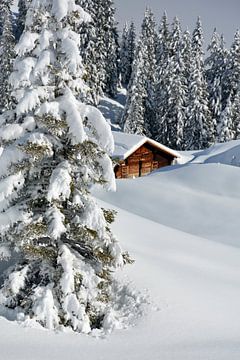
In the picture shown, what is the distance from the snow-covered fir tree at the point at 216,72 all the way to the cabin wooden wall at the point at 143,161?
21.5 meters

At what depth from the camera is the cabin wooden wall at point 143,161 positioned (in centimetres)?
4156

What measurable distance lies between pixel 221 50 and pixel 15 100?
6123 cm

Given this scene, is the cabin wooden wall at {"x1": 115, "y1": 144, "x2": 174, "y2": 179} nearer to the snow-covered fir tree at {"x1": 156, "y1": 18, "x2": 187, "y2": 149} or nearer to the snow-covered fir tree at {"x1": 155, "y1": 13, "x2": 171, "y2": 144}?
the snow-covered fir tree at {"x1": 156, "y1": 18, "x2": 187, "y2": 149}

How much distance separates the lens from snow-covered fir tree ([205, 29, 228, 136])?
64375 millimetres

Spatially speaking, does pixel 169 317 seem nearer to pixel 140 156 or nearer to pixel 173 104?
pixel 140 156

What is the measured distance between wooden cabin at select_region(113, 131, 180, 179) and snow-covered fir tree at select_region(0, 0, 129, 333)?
1052 inches

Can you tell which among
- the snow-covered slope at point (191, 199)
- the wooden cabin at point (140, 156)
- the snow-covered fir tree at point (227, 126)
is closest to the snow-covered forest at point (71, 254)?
the snow-covered slope at point (191, 199)

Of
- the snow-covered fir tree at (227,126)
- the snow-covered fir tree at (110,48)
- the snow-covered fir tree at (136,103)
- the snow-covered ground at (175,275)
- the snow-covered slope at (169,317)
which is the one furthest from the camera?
the snow-covered fir tree at (110,48)

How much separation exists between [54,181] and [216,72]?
60.4 meters

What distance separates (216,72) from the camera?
2648 inches

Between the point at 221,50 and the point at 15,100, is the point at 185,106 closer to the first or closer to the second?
the point at 221,50

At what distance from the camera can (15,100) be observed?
36.7 feet

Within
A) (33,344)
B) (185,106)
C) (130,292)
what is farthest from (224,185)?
(185,106)

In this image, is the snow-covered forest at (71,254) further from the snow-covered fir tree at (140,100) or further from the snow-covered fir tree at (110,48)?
the snow-covered fir tree at (110,48)
